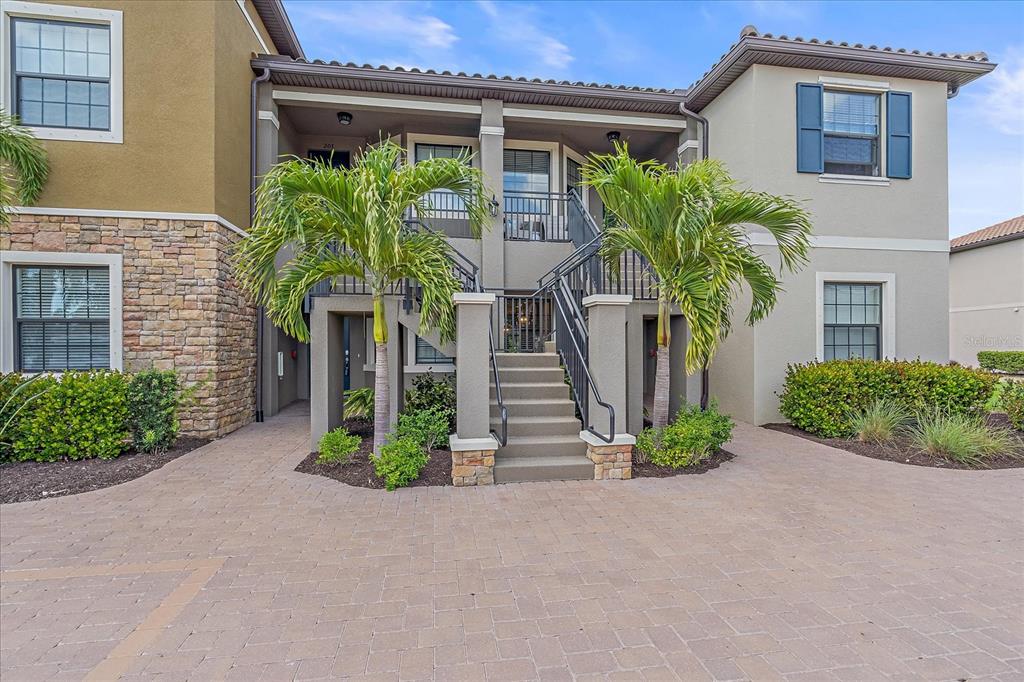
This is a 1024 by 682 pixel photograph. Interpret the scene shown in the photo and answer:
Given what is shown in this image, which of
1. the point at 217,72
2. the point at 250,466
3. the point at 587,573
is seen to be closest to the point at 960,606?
the point at 587,573

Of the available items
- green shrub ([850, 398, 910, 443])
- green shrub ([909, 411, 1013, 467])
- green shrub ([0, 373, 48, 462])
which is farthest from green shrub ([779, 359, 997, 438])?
green shrub ([0, 373, 48, 462])

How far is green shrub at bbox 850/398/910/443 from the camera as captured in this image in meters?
6.81

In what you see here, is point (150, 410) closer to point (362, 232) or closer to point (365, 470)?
point (365, 470)

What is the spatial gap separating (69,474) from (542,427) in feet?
18.8

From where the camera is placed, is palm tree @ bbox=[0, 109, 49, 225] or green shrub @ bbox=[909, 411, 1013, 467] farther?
palm tree @ bbox=[0, 109, 49, 225]

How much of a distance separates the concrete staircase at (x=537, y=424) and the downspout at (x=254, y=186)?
5.01 metres

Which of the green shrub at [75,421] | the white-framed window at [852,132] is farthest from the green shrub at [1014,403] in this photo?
the green shrub at [75,421]

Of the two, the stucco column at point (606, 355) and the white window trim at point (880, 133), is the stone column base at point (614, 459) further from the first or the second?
the white window trim at point (880, 133)

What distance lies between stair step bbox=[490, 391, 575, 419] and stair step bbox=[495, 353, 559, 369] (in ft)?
2.73

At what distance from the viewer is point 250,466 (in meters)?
5.91

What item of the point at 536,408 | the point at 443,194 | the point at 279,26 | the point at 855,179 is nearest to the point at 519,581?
the point at 536,408

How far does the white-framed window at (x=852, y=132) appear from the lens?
8.65 metres

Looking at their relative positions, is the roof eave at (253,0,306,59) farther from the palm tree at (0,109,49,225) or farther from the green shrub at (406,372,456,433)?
the green shrub at (406,372,456,433)

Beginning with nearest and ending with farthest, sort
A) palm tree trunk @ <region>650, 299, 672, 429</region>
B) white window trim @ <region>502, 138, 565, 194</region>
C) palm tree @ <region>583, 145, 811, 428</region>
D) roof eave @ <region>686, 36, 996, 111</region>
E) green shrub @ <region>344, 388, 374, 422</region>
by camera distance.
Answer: palm tree @ <region>583, 145, 811, 428</region>, palm tree trunk @ <region>650, 299, 672, 429</region>, roof eave @ <region>686, 36, 996, 111</region>, green shrub @ <region>344, 388, 374, 422</region>, white window trim @ <region>502, 138, 565, 194</region>
